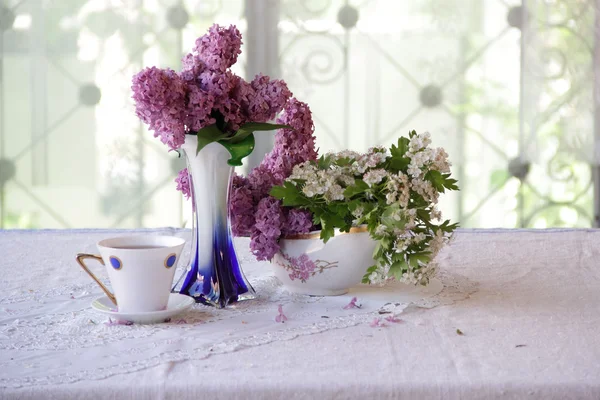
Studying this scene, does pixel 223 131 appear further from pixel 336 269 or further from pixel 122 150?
pixel 122 150

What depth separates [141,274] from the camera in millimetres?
865

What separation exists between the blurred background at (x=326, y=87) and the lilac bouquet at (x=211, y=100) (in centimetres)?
161

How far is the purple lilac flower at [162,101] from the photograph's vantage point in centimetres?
87

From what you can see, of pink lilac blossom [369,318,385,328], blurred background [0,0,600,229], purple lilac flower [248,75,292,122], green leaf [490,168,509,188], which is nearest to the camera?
pink lilac blossom [369,318,385,328]

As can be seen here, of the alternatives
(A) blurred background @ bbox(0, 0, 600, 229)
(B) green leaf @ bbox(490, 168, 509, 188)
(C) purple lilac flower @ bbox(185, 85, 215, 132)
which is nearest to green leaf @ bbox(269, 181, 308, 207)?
(C) purple lilac flower @ bbox(185, 85, 215, 132)

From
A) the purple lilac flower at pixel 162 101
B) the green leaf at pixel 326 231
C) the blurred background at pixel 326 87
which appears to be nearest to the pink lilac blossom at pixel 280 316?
the green leaf at pixel 326 231

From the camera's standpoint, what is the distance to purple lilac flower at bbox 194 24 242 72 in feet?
→ 3.06

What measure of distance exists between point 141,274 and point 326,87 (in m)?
1.82

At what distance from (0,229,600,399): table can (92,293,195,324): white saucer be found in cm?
2

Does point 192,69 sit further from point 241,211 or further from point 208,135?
point 241,211

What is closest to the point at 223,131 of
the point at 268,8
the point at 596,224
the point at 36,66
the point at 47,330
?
the point at 47,330

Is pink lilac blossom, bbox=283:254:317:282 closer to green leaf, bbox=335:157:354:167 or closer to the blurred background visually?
green leaf, bbox=335:157:354:167

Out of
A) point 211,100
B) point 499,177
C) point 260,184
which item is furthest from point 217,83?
point 499,177

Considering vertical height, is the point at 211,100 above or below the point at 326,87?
below
